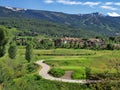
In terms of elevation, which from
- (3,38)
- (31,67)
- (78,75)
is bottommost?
(31,67)

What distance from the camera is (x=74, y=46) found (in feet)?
414

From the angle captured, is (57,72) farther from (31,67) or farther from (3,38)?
(3,38)

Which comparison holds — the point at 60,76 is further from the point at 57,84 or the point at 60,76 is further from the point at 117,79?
the point at 117,79

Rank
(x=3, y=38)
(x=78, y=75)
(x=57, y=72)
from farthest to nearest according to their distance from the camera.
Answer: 1. (x=3, y=38)
2. (x=57, y=72)
3. (x=78, y=75)

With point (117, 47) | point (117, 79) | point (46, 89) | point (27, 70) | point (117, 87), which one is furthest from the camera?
point (117, 47)

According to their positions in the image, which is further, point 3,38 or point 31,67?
point 3,38

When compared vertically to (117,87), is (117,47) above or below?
below

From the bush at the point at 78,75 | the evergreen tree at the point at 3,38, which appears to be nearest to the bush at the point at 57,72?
the bush at the point at 78,75

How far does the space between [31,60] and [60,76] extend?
59.4 feet

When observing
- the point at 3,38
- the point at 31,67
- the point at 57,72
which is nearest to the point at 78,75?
the point at 57,72

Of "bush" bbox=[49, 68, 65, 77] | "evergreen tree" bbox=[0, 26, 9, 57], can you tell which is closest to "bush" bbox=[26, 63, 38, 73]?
"bush" bbox=[49, 68, 65, 77]

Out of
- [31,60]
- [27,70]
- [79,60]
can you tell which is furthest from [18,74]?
[79,60]

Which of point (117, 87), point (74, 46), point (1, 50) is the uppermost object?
point (117, 87)

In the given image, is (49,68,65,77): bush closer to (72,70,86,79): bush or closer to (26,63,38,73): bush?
(72,70,86,79): bush
